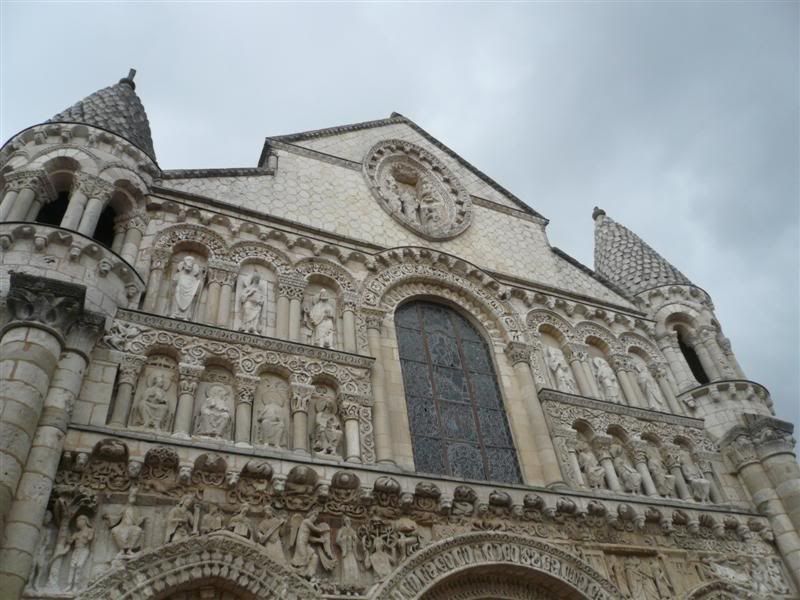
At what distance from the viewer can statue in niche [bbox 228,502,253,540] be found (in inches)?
280

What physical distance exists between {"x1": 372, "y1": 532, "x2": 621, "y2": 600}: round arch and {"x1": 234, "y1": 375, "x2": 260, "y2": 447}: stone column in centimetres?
243

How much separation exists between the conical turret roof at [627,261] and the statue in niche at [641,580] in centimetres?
723

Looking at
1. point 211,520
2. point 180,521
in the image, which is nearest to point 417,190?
point 211,520

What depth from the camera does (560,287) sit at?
14.0 meters

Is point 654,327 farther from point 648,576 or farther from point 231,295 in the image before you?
point 231,295

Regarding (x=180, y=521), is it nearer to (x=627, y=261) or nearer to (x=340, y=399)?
(x=340, y=399)

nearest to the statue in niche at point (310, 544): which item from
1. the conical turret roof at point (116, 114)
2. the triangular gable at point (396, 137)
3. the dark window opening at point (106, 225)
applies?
the dark window opening at point (106, 225)

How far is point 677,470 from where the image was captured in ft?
37.3

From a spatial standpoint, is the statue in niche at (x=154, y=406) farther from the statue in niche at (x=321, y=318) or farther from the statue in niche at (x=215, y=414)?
the statue in niche at (x=321, y=318)

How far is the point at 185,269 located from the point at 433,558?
5474 mm

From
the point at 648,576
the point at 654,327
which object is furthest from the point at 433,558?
the point at 654,327

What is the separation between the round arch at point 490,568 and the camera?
7.64 metres

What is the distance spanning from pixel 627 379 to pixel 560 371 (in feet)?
5.43

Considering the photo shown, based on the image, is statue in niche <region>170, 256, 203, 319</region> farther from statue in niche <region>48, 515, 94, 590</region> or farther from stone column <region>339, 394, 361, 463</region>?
statue in niche <region>48, 515, 94, 590</region>
